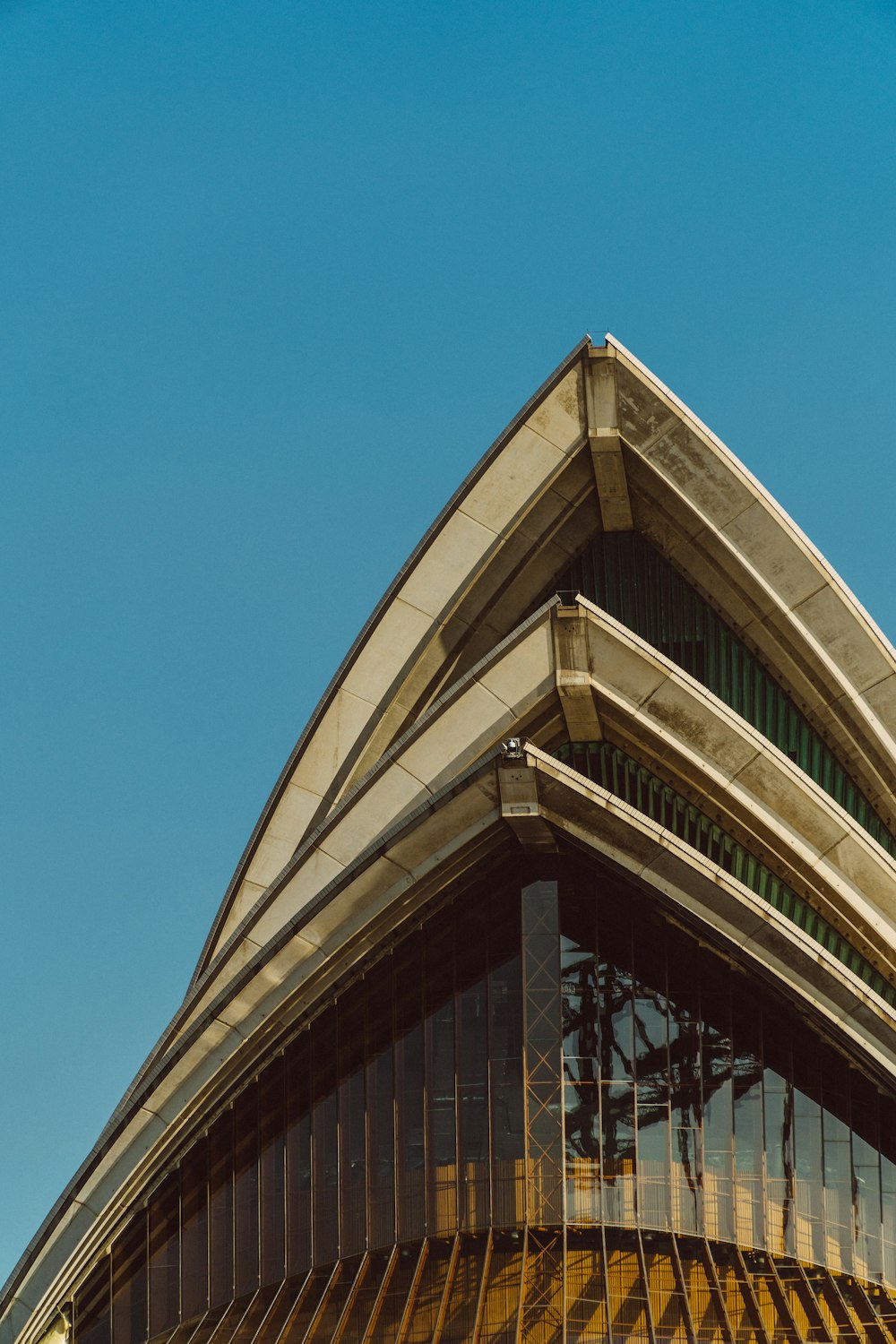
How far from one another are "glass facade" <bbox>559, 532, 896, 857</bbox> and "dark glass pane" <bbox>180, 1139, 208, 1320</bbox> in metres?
13.9

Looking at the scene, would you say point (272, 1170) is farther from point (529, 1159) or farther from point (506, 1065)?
point (529, 1159)

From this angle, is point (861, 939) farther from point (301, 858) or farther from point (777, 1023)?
point (301, 858)

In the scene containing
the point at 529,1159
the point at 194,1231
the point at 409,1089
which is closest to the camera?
the point at 529,1159

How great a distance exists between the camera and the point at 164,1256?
3684 centimetres

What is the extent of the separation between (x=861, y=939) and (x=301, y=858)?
10564 millimetres

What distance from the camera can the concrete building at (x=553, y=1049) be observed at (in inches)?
1361

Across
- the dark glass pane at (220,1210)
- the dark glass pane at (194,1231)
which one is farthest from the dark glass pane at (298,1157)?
the dark glass pane at (194,1231)

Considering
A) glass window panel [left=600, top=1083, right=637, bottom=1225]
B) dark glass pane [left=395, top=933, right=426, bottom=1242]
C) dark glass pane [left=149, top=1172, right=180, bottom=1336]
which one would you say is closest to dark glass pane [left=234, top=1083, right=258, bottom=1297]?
dark glass pane [left=149, top=1172, right=180, bottom=1336]

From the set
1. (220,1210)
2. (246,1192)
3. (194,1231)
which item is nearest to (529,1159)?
(246,1192)

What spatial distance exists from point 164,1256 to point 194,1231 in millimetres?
708

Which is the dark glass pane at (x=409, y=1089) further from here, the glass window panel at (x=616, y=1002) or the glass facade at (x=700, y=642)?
the glass facade at (x=700, y=642)

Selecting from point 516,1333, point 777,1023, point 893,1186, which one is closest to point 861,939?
point 777,1023

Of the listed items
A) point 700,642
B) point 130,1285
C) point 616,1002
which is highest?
point 700,642

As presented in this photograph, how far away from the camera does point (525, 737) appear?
122 feet
